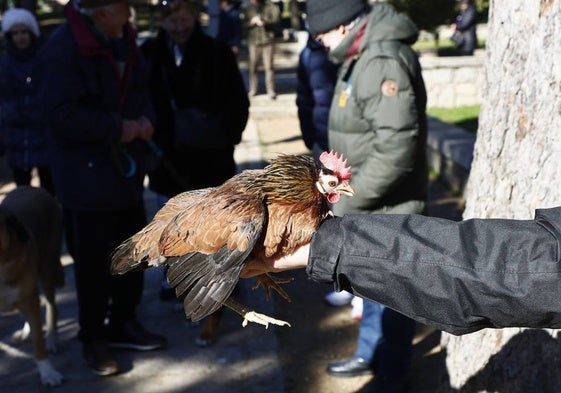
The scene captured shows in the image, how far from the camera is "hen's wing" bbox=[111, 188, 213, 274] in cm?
245

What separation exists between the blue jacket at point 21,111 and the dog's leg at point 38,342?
6.91 ft

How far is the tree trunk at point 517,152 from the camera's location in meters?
2.93

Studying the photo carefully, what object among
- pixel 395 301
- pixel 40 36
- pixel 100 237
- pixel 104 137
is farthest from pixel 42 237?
pixel 395 301

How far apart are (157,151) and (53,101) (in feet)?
3.57

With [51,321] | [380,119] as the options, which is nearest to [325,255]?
[380,119]

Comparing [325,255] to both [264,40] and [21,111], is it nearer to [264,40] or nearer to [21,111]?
[21,111]

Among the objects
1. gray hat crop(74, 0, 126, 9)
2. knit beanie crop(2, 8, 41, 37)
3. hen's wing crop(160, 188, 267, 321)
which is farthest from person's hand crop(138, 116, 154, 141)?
hen's wing crop(160, 188, 267, 321)

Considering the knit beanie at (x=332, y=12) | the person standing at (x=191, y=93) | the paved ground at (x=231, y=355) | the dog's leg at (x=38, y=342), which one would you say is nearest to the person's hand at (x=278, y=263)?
the knit beanie at (x=332, y=12)

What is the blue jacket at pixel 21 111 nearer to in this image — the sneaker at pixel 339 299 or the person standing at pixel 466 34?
the sneaker at pixel 339 299

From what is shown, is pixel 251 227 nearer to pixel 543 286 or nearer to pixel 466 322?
pixel 466 322

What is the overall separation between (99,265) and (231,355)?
112cm

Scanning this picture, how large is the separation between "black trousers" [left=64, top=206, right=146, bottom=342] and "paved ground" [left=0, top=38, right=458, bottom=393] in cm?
35

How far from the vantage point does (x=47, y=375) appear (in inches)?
Result: 189

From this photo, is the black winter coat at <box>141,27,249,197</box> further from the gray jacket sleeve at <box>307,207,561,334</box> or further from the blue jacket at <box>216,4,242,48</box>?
the blue jacket at <box>216,4,242,48</box>
